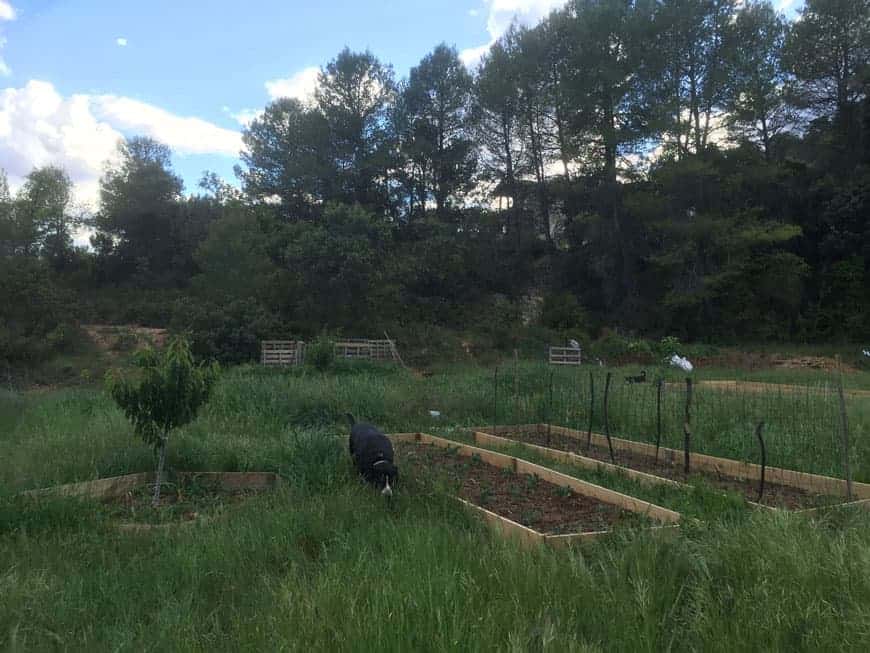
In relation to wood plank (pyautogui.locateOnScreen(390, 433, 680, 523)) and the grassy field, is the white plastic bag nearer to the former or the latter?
wood plank (pyautogui.locateOnScreen(390, 433, 680, 523))

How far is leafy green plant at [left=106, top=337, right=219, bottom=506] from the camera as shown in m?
5.95

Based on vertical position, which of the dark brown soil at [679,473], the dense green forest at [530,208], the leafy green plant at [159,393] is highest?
the dense green forest at [530,208]

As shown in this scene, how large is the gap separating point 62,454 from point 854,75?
35269mm

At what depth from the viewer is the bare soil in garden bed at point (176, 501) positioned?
533cm

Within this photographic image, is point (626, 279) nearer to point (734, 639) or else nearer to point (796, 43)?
point (796, 43)

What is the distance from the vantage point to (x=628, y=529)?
403cm

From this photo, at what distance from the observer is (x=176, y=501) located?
5.96 meters

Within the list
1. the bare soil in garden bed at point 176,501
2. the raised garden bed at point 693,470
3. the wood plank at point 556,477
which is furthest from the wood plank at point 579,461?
the bare soil in garden bed at point 176,501

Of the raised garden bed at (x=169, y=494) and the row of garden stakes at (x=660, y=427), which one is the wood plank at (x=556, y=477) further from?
the raised garden bed at (x=169, y=494)

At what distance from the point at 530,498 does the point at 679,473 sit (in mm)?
1986

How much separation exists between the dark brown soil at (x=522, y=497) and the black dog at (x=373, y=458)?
0.46 m

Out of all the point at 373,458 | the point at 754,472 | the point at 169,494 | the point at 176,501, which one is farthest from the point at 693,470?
the point at 169,494

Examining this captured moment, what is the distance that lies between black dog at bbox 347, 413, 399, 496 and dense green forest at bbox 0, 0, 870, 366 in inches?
735

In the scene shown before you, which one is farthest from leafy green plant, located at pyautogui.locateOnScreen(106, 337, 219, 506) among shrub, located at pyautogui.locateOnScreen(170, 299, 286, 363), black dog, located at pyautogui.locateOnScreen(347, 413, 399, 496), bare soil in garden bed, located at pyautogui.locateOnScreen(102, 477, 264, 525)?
shrub, located at pyautogui.locateOnScreen(170, 299, 286, 363)
